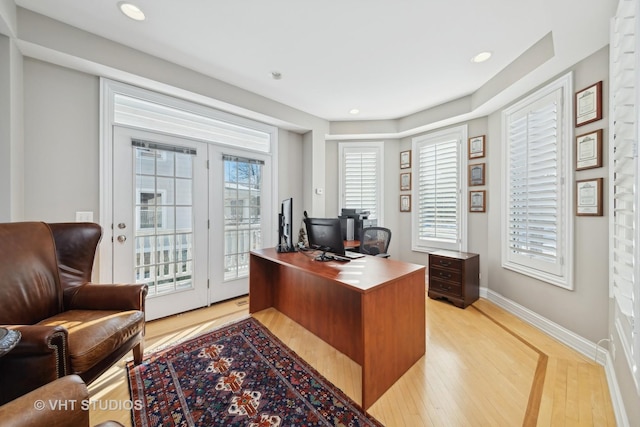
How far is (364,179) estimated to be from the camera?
4230 millimetres

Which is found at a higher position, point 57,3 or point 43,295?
point 57,3

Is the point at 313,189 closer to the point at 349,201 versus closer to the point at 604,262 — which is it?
the point at 349,201

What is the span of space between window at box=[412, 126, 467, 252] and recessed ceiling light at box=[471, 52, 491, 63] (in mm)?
1133

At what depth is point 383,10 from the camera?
5.90ft

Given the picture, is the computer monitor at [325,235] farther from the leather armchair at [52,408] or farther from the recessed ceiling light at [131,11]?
the recessed ceiling light at [131,11]

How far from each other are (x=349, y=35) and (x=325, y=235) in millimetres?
1768

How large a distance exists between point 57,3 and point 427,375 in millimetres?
3873

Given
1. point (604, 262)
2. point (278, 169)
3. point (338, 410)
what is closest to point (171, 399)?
point (338, 410)

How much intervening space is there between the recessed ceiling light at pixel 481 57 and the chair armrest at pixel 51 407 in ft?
11.6

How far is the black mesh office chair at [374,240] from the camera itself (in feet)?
→ 10.8

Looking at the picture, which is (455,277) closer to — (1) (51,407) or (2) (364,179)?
(2) (364,179)

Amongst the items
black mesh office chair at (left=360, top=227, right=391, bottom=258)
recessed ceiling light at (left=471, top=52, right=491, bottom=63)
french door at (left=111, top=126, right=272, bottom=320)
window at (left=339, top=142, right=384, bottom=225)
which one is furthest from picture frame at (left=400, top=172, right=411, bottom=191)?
french door at (left=111, top=126, right=272, bottom=320)

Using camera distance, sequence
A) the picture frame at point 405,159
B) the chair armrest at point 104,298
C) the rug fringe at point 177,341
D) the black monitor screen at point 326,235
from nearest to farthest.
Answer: the chair armrest at point 104,298
the rug fringe at point 177,341
the black monitor screen at point 326,235
the picture frame at point 405,159

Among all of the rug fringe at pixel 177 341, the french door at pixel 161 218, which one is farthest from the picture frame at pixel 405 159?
the rug fringe at pixel 177 341
